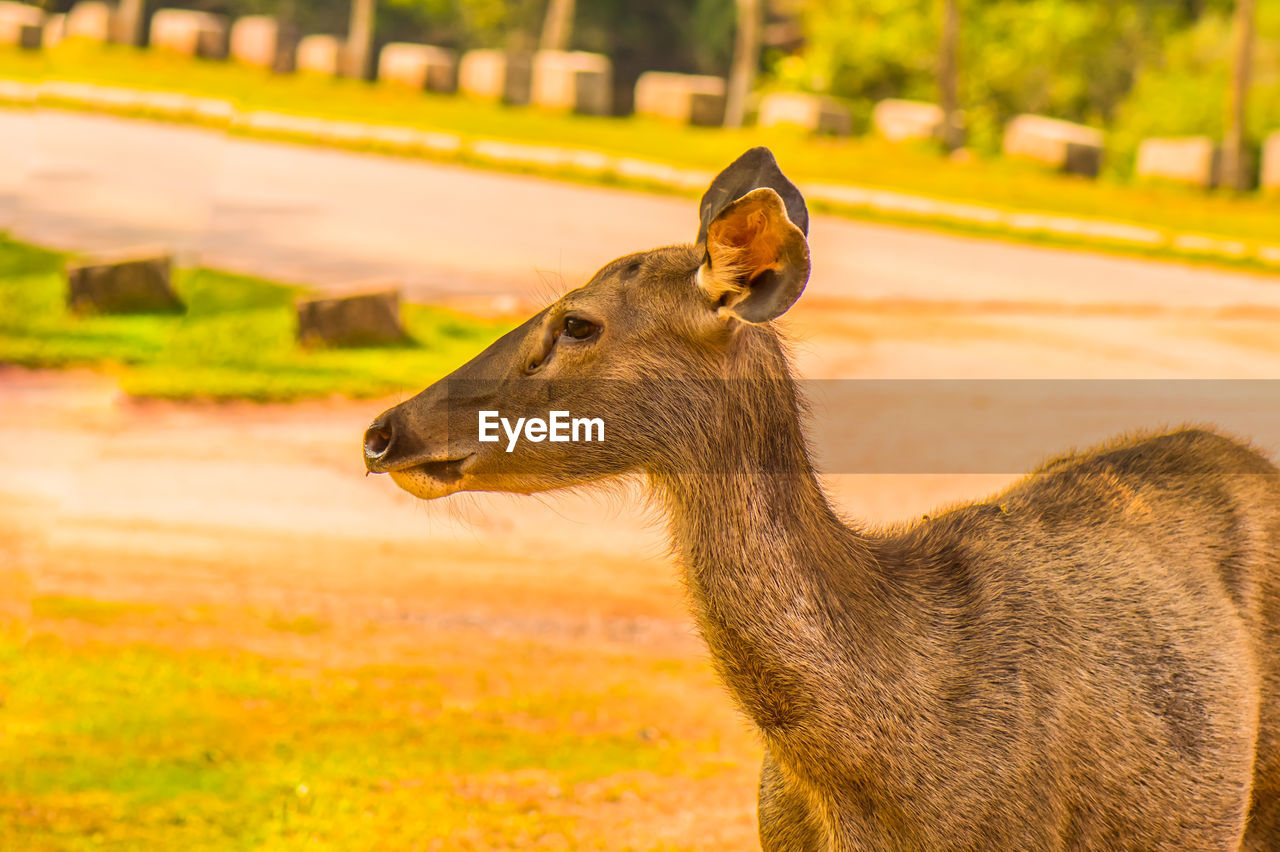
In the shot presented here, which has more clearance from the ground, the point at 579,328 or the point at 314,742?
the point at 579,328

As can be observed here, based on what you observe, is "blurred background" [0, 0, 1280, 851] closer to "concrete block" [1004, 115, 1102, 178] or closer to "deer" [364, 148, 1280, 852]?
"concrete block" [1004, 115, 1102, 178]

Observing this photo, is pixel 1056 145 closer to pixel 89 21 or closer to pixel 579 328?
pixel 89 21

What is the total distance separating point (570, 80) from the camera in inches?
280

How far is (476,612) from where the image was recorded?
22.9 feet

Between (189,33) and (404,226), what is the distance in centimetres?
621

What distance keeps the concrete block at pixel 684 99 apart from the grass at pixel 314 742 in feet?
10.0

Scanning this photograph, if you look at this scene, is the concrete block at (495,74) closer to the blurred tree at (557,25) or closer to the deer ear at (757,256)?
the blurred tree at (557,25)

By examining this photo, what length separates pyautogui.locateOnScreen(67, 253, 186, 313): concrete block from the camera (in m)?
9.09

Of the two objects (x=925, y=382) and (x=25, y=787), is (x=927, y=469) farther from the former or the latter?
(x=25, y=787)

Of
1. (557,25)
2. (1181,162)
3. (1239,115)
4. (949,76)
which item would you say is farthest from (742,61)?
(1239,115)

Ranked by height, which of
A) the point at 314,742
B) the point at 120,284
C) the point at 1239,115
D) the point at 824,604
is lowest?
the point at 314,742

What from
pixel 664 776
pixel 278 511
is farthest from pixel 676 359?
pixel 278 511

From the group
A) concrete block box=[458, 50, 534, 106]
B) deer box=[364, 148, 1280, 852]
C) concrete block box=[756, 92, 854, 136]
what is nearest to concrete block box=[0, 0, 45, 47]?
concrete block box=[458, 50, 534, 106]

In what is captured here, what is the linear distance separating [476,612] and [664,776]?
202cm
